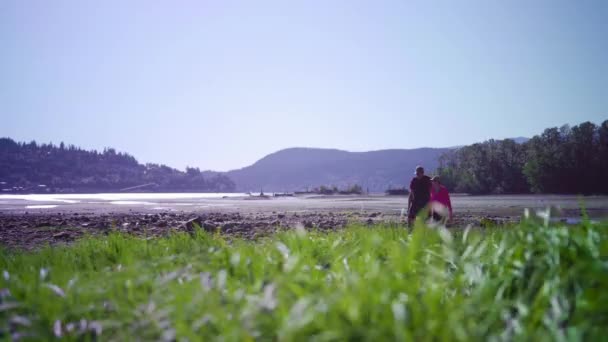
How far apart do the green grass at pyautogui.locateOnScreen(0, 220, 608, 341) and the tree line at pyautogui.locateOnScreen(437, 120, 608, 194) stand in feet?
233

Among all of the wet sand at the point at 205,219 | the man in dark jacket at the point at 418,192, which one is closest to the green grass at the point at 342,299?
the wet sand at the point at 205,219

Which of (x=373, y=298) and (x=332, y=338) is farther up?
(x=373, y=298)

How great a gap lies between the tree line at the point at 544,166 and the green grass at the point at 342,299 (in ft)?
233

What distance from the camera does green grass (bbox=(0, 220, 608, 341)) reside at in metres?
2.58

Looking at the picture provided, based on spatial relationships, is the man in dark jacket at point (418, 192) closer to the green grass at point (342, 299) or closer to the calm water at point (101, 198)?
the green grass at point (342, 299)

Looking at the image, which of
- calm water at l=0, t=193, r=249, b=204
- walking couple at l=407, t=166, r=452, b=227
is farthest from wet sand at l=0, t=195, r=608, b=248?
calm water at l=0, t=193, r=249, b=204

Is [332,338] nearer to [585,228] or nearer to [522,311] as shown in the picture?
[522,311]

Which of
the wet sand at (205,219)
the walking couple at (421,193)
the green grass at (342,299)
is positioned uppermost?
the walking couple at (421,193)

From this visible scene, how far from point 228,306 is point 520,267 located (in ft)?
6.91

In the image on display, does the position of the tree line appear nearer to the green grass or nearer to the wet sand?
the wet sand

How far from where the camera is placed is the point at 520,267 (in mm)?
3514

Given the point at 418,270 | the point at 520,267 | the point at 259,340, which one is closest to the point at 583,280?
the point at 520,267

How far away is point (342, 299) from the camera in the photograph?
8.98 ft

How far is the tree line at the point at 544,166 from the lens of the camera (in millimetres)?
66375
